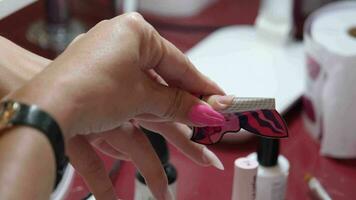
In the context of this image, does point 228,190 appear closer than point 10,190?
No

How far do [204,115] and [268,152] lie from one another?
17 centimetres

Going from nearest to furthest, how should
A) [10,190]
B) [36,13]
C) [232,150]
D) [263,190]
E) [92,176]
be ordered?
[10,190] → [92,176] → [263,190] → [232,150] → [36,13]

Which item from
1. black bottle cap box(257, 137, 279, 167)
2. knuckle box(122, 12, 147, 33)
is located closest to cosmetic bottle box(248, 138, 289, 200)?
black bottle cap box(257, 137, 279, 167)

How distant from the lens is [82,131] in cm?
46

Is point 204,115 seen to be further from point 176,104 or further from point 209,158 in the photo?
point 209,158

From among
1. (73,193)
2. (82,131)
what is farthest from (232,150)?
(82,131)

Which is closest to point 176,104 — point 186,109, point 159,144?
point 186,109

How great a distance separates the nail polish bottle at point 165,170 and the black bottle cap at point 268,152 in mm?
96

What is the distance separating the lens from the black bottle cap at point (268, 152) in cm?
65

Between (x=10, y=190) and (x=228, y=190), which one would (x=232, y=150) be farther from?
(x=10, y=190)

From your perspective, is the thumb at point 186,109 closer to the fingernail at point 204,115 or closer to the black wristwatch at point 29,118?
the fingernail at point 204,115

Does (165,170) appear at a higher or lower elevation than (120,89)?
lower

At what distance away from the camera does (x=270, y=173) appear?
679mm

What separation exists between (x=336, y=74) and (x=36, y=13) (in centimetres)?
51
